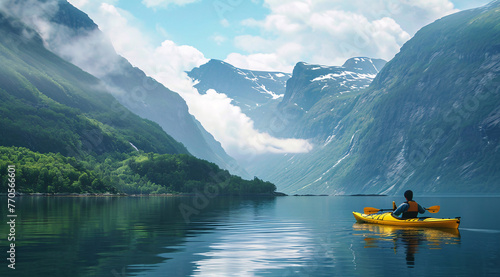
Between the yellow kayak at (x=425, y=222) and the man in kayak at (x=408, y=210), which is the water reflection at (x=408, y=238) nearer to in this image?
the yellow kayak at (x=425, y=222)

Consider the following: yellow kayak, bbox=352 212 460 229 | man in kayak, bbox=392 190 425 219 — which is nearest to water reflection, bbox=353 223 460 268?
yellow kayak, bbox=352 212 460 229

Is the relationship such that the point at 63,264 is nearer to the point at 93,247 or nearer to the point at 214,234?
the point at 93,247

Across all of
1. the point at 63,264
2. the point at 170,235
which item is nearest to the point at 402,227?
the point at 170,235

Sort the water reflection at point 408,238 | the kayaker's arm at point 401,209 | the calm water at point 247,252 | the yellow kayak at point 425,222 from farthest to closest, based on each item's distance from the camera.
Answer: the kayaker's arm at point 401,209 < the yellow kayak at point 425,222 < the water reflection at point 408,238 < the calm water at point 247,252

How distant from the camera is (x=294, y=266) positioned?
3825cm

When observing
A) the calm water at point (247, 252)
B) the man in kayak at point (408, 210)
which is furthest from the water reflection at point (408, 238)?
the man in kayak at point (408, 210)

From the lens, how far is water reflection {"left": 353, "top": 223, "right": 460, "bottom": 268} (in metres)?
48.2

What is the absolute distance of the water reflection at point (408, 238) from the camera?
158 feet

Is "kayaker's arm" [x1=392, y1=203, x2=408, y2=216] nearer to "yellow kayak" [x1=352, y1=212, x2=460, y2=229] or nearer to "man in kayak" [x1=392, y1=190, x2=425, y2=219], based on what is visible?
"man in kayak" [x1=392, y1=190, x2=425, y2=219]

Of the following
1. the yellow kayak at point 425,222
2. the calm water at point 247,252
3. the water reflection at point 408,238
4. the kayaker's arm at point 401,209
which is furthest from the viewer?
the kayaker's arm at point 401,209

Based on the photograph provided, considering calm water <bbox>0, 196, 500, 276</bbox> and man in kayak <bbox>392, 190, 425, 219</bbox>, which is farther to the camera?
man in kayak <bbox>392, 190, 425, 219</bbox>

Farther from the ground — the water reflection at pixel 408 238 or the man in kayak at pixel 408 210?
the man in kayak at pixel 408 210

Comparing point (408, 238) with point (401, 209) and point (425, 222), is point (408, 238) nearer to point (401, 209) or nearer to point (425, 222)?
point (425, 222)

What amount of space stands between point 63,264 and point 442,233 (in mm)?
43284
